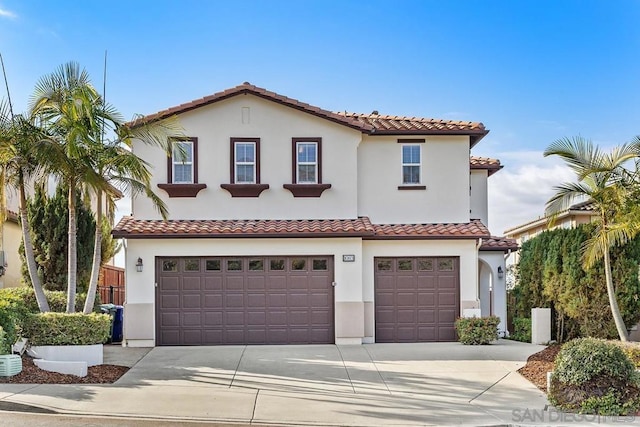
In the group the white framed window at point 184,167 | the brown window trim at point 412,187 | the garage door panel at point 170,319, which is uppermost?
the white framed window at point 184,167

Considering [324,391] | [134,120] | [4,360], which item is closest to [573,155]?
[324,391]

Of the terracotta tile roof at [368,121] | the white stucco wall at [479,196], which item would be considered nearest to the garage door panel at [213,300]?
the terracotta tile roof at [368,121]

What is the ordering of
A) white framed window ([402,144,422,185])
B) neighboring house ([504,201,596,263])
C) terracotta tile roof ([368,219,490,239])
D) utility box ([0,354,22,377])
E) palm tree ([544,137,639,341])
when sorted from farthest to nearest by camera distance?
neighboring house ([504,201,596,263])
white framed window ([402,144,422,185])
terracotta tile roof ([368,219,490,239])
palm tree ([544,137,639,341])
utility box ([0,354,22,377])

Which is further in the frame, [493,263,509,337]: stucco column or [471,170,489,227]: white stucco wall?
[471,170,489,227]: white stucco wall

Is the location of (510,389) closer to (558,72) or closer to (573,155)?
(573,155)

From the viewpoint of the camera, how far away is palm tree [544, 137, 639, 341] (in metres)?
15.6

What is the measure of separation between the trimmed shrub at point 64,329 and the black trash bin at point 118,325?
17.4ft

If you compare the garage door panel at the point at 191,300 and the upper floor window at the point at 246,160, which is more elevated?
the upper floor window at the point at 246,160

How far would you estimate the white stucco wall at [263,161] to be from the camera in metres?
19.1

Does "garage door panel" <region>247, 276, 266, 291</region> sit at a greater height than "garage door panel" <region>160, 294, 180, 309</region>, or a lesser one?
greater

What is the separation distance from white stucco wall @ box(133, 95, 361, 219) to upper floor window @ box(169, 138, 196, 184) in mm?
203

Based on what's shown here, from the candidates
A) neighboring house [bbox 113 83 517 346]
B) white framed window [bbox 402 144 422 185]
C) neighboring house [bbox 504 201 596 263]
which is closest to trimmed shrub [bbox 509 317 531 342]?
neighboring house [bbox 113 83 517 346]

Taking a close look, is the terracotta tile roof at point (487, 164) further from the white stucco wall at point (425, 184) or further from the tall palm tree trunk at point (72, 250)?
the tall palm tree trunk at point (72, 250)

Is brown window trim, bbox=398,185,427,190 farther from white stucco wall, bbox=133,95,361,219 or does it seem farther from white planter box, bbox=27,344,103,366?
white planter box, bbox=27,344,103,366
